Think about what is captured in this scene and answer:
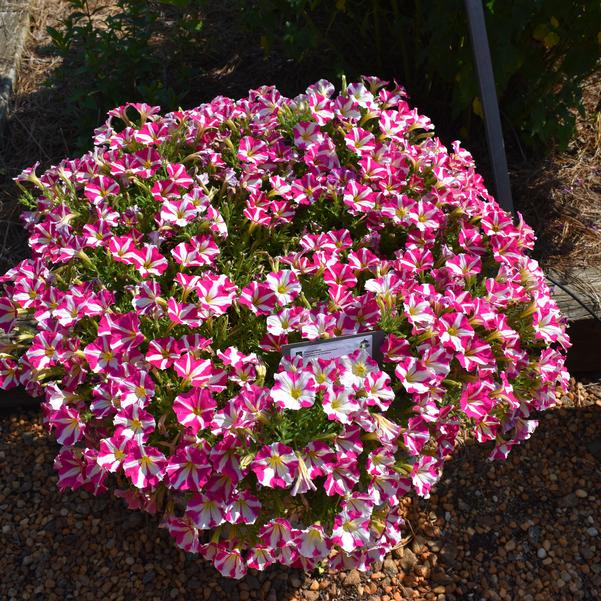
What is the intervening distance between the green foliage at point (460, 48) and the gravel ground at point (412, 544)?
3.86ft

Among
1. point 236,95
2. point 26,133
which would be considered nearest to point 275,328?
point 236,95

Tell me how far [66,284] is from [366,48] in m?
1.86

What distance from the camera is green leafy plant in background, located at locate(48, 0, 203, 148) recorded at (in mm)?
2875

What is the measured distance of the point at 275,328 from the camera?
4.95ft

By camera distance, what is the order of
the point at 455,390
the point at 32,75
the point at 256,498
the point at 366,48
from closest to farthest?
the point at 256,498 < the point at 455,390 < the point at 366,48 < the point at 32,75

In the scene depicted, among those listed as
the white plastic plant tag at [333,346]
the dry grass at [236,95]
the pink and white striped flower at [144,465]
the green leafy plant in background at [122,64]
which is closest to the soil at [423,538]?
the dry grass at [236,95]

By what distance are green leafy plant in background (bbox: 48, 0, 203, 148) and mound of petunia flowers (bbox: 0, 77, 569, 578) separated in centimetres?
93

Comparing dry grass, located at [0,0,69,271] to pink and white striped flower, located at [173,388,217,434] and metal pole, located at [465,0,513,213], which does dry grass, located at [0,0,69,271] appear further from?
metal pole, located at [465,0,513,213]

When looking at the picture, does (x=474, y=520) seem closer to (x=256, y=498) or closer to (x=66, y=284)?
(x=256, y=498)

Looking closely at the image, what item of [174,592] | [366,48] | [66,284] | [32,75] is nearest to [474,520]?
[174,592]

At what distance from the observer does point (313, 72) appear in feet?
10.5

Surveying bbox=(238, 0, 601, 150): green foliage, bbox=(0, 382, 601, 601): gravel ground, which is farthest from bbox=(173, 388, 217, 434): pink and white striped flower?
bbox=(238, 0, 601, 150): green foliage

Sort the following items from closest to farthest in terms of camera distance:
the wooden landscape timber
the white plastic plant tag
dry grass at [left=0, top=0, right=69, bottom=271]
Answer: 1. the white plastic plant tag
2. the wooden landscape timber
3. dry grass at [left=0, top=0, right=69, bottom=271]

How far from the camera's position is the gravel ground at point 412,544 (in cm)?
200
